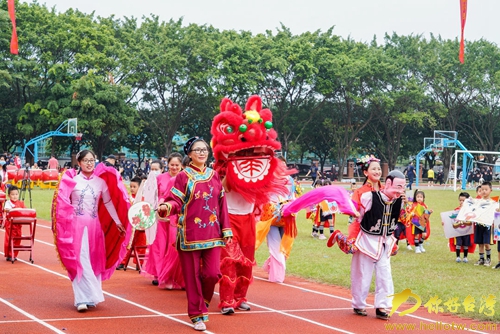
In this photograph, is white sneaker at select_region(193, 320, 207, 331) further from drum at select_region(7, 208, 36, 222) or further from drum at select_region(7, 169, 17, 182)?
drum at select_region(7, 169, 17, 182)

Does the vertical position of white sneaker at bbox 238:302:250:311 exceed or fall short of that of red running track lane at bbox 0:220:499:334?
it exceeds it

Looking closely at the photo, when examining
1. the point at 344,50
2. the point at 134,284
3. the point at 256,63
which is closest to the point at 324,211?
the point at 134,284

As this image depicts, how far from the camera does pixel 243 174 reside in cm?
859

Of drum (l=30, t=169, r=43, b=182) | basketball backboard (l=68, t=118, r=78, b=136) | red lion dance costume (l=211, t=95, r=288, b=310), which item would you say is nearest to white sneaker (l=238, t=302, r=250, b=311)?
red lion dance costume (l=211, t=95, r=288, b=310)

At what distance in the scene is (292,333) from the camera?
738cm

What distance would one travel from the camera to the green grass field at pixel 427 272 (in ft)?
32.0

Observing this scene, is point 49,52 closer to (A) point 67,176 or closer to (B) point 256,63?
(B) point 256,63

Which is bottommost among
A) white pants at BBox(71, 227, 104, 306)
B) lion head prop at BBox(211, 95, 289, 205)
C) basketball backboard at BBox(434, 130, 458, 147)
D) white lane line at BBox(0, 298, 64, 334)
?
white lane line at BBox(0, 298, 64, 334)

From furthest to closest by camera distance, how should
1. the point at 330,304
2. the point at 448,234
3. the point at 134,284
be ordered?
1. the point at 448,234
2. the point at 134,284
3. the point at 330,304

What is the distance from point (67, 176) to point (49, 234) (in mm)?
9203

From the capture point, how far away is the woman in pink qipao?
998 centimetres

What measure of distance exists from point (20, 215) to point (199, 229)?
5.63 m

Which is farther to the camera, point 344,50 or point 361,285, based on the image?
point 344,50

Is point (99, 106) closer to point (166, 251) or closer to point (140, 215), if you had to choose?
point (166, 251)
